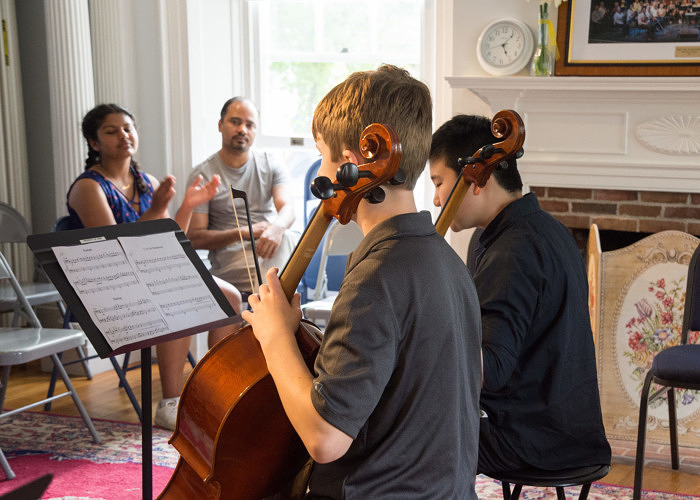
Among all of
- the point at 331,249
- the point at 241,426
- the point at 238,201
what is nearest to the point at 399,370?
the point at 241,426

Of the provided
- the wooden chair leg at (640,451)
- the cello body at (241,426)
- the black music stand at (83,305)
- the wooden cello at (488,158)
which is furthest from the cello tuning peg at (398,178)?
the wooden chair leg at (640,451)

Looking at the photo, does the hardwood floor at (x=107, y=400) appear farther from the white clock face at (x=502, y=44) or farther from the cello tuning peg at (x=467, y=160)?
the white clock face at (x=502, y=44)

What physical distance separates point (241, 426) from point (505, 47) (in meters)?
2.61

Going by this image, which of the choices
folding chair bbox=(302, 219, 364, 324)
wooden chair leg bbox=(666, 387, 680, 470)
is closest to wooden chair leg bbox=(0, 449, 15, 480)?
folding chair bbox=(302, 219, 364, 324)

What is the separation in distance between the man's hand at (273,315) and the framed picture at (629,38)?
2.51 metres

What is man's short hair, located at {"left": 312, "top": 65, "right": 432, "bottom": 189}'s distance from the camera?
115cm

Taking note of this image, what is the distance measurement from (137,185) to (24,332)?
34.1 inches

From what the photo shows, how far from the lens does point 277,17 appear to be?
4477mm

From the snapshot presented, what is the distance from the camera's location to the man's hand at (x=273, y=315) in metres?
1.18

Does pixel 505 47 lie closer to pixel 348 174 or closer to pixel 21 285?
pixel 21 285

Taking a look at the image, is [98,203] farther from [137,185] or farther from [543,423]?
[543,423]

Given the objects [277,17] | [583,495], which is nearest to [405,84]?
[583,495]

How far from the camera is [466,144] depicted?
1.75 m

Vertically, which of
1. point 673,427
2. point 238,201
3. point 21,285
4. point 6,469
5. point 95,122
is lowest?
point 6,469
